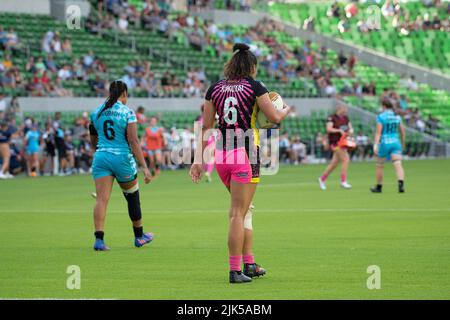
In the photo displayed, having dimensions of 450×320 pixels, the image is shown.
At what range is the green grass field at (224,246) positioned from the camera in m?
10.6

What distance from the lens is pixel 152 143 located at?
118ft

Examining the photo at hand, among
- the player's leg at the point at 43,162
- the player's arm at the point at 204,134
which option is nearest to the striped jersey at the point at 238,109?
the player's arm at the point at 204,134

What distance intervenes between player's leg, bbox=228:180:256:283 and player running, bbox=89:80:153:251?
335 cm

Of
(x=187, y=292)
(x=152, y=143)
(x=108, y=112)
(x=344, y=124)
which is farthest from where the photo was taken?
(x=152, y=143)

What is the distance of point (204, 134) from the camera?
457 inches

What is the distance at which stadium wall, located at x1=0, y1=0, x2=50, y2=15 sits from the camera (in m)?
45.6

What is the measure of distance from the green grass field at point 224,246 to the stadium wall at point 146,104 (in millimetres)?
13219

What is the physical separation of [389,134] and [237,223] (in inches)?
602

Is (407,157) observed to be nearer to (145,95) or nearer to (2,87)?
(145,95)

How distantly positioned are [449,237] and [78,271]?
577cm

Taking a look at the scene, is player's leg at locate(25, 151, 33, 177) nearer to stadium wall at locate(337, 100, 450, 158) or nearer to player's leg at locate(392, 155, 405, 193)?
player's leg at locate(392, 155, 405, 193)

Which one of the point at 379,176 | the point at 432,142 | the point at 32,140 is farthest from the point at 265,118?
the point at 432,142

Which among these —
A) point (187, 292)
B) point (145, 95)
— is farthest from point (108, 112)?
point (145, 95)

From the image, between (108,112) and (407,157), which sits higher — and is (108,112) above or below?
above
